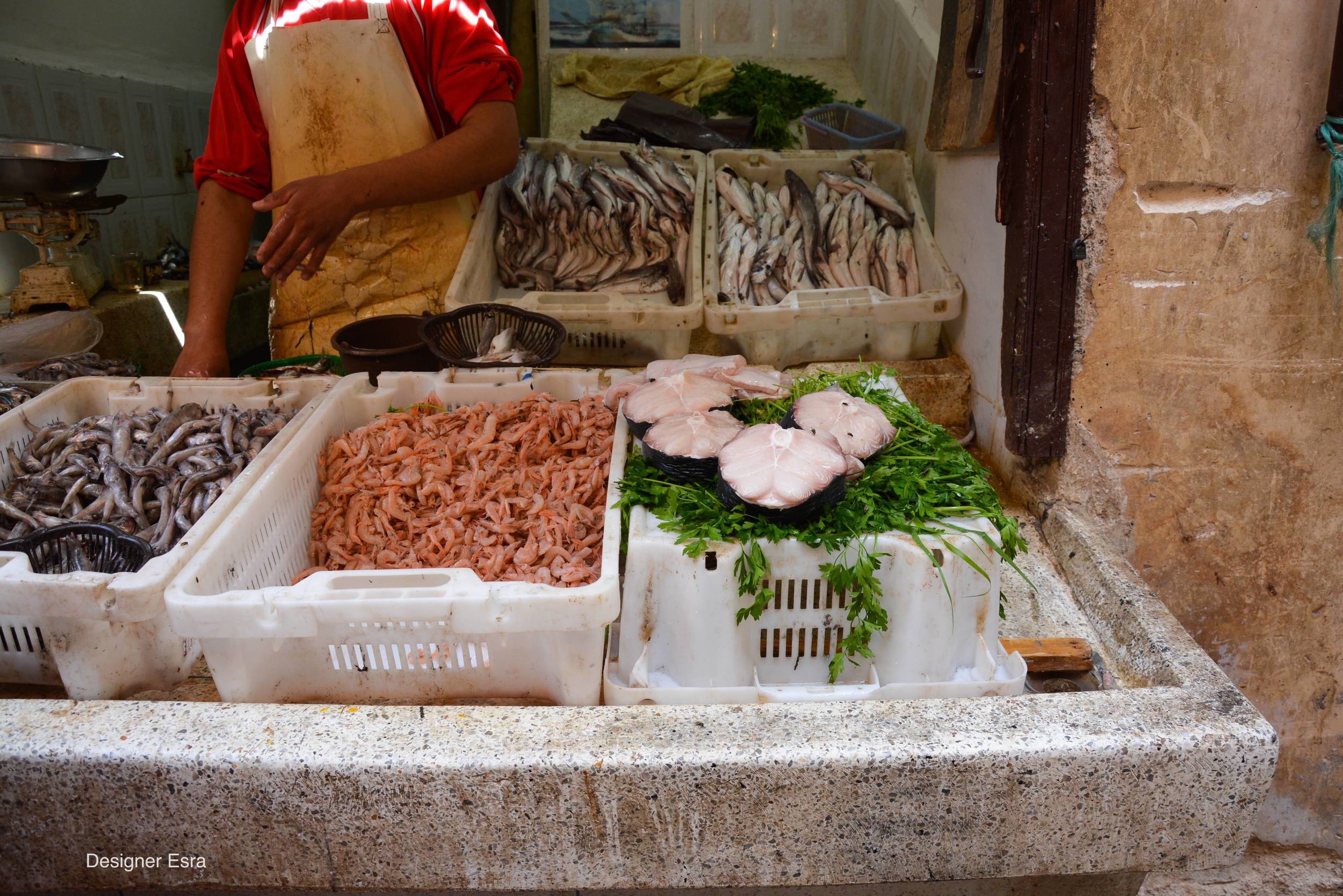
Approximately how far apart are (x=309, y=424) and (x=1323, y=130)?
3.33 m

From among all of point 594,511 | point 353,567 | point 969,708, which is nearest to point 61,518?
point 353,567

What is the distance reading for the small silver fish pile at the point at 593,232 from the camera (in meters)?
4.90

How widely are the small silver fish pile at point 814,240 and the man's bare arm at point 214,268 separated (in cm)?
248

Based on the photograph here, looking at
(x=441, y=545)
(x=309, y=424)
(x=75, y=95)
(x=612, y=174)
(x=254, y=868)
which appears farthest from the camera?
(x=75, y=95)

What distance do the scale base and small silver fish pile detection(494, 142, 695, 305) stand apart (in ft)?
8.17

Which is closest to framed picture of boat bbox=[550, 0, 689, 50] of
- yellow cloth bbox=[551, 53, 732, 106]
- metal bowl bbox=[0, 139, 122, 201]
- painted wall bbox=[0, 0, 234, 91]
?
yellow cloth bbox=[551, 53, 732, 106]

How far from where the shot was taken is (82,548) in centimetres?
234

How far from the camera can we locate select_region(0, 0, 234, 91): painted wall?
5.49 metres

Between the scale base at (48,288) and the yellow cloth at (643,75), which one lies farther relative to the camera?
the yellow cloth at (643,75)

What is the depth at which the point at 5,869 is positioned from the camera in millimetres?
1962

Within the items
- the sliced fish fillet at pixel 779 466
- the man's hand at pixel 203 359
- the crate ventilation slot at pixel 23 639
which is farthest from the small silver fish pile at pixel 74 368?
the sliced fish fillet at pixel 779 466

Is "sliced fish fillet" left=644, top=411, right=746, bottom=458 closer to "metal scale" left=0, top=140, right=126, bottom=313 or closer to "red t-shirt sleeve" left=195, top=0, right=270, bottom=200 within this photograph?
"red t-shirt sleeve" left=195, top=0, right=270, bottom=200

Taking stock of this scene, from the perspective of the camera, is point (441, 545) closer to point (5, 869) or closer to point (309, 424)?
point (309, 424)

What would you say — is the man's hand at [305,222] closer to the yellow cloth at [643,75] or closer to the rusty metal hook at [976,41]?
the rusty metal hook at [976,41]
